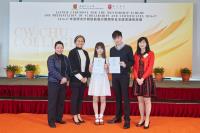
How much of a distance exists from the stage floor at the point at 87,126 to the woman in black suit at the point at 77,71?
33cm

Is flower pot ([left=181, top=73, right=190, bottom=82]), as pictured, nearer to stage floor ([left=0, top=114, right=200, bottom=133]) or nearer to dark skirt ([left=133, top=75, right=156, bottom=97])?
stage floor ([left=0, top=114, right=200, bottom=133])

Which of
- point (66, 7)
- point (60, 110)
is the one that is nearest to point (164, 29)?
point (66, 7)

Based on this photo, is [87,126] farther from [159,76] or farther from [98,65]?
[159,76]

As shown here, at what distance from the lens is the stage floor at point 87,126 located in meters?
3.91

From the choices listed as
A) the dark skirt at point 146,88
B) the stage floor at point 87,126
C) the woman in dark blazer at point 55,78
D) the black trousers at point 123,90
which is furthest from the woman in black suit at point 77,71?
the dark skirt at point 146,88

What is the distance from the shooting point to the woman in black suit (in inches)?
166

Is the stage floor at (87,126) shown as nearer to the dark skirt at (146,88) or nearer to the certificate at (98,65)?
the dark skirt at (146,88)

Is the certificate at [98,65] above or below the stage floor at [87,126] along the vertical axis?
above

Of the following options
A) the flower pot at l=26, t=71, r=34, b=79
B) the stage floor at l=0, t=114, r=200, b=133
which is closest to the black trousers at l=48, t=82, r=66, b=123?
the stage floor at l=0, t=114, r=200, b=133

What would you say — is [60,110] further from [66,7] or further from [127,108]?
[66,7]

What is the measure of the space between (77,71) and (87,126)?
0.78 metres

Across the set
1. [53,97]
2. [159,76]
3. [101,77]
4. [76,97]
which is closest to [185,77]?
[159,76]

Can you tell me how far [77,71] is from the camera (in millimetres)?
4184

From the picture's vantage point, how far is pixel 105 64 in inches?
166
